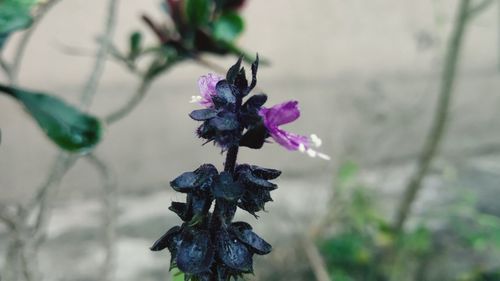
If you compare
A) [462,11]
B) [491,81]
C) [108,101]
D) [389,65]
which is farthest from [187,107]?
[491,81]

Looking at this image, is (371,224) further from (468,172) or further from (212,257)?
(212,257)

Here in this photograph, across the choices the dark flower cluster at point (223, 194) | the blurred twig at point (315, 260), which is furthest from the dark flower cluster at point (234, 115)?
the blurred twig at point (315, 260)

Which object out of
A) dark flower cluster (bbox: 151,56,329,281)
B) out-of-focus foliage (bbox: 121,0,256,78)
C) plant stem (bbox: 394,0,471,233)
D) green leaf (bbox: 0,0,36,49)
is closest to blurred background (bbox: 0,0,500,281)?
plant stem (bbox: 394,0,471,233)

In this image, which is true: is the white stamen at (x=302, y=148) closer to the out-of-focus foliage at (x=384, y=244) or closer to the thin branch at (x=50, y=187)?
the thin branch at (x=50, y=187)

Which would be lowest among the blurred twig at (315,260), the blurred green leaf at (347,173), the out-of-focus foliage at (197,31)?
the out-of-focus foliage at (197,31)

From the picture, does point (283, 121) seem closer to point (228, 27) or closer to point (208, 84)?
point (208, 84)

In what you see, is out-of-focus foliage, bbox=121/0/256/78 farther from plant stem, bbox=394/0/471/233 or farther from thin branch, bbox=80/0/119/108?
plant stem, bbox=394/0/471/233

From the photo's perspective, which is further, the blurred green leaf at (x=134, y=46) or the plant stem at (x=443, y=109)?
the plant stem at (x=443, y=109)

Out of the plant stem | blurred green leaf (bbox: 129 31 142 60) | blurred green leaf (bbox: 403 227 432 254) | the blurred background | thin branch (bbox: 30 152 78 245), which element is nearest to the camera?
thin branch (bbox: 30 152 78 245)
